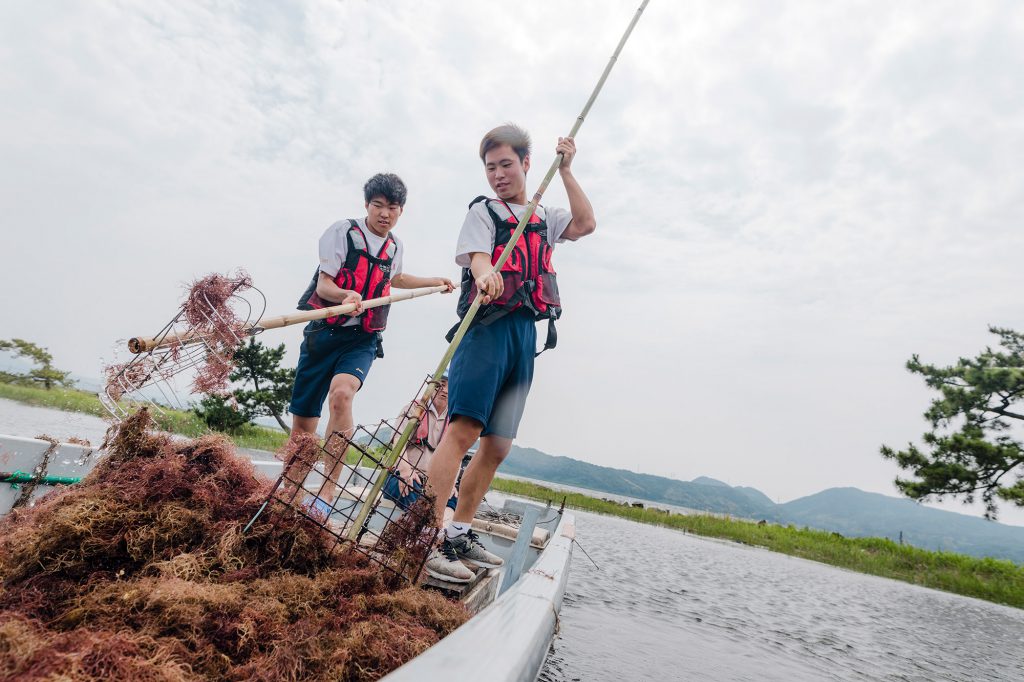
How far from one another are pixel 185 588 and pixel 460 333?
1560 mm

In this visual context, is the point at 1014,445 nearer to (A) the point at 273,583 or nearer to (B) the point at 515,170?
(B) the point at 515,170

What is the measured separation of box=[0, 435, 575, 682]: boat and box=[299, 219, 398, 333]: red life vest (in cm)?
144

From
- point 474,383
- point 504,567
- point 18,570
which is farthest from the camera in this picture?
point 504,567

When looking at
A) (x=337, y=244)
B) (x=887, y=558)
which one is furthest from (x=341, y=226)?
(x=887, y=558)

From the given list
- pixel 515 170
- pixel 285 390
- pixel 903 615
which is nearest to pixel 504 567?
pixel 515 170

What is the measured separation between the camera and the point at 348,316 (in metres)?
4.09

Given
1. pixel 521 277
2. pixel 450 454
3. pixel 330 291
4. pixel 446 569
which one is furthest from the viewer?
pixel 330 291

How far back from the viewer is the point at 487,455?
9.78ft

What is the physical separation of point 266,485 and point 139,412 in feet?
1.97

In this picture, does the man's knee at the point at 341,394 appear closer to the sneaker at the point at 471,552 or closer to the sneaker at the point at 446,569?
the sneaker at the point at 471,552

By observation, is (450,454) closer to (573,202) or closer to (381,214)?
(573,202)

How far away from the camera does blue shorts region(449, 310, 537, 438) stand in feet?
9.27

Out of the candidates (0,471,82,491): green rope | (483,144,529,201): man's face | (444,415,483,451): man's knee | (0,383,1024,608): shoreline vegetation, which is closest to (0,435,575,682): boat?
(0,471,82,491): green rope

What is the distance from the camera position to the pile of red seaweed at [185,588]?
117 centimetres
